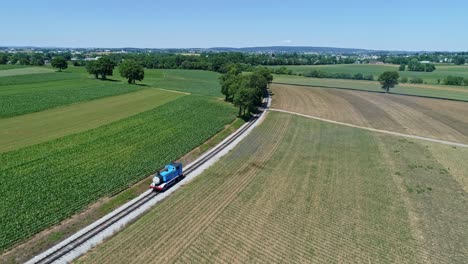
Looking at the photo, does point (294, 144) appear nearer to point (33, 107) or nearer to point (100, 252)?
point (100, 252)

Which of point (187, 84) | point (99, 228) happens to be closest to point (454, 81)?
point (187, 84)

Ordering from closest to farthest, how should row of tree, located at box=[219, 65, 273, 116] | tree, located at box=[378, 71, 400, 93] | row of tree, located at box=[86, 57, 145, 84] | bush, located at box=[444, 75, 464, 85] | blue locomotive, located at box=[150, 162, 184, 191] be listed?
blue locomotive, located at box=[150, 162, 184, 191] → row of tree, located at box=[219, 65, 273, 116] → row of tree, located at box=[86, 57, 145, 84] → tree, located at box=[378, 71, 400, 93] → bush, located at box=[444, 75, 464, 85]

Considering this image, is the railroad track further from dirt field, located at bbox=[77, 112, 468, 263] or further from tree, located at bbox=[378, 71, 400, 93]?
tree, located at bbox=[378, 71, 400, 93]

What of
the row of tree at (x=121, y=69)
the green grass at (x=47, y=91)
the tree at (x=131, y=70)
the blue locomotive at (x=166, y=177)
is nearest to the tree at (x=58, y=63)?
the green grass at (x=47, y=91)

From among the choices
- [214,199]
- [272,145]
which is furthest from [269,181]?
[272,145]

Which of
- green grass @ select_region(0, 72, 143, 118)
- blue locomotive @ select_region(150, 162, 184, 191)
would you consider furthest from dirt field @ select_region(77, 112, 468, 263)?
green grass @ select_region(0, 72, 143, 118)

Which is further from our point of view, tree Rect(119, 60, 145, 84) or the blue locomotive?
tree Rect(119, 60, 145, 84)
